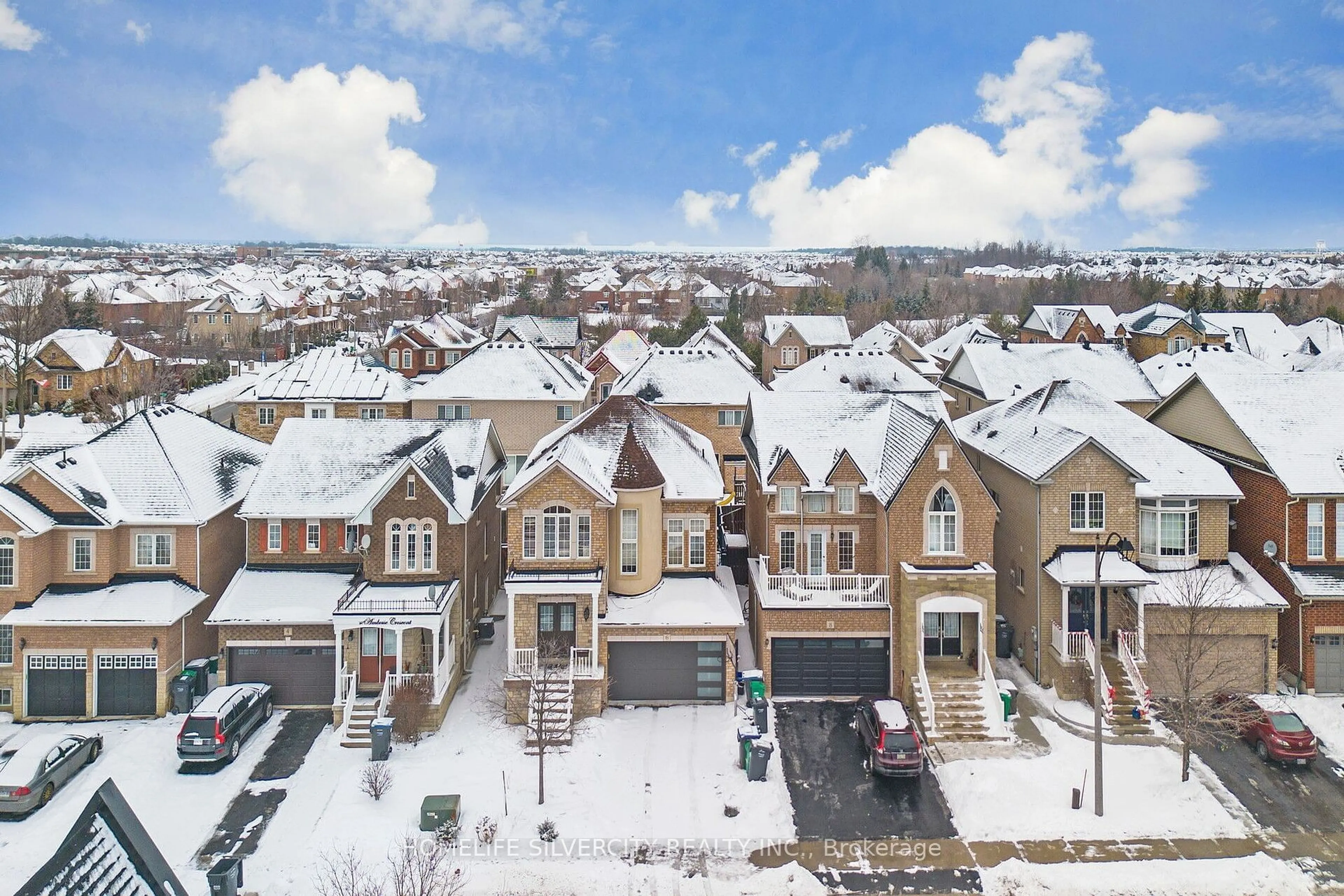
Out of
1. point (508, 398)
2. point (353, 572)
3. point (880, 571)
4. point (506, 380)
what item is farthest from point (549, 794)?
point (506, 380)

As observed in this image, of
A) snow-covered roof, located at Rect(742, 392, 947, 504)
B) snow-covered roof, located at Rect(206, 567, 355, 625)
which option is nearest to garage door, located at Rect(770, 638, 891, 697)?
snow-covered roof, located at Rect(742, 392, 947, 504)

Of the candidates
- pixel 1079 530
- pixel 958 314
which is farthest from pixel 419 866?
pixel 958 314

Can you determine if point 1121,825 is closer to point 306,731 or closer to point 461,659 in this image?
point 461,659

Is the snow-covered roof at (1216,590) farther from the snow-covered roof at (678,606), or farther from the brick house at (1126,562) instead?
the snow-covered roof at (678,606)

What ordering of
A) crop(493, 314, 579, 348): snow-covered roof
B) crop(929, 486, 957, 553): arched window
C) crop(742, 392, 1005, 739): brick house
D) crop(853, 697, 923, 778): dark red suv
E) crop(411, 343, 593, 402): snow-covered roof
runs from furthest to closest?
1. crop(493, 314, 579, 348): snow-covered roof
2. crop(411, 343, 593, 402): snow-covered roof
3. crop(929, 486, 957, 553): arched window
4. crop(742, 392, 1005, 739): brick house
5. crop(853, 697, 923, 778): dark red suv

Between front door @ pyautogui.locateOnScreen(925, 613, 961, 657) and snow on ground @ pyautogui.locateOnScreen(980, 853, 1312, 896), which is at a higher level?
front door @ pyautogui.locateOnScreen(925, 613, 961, 657)

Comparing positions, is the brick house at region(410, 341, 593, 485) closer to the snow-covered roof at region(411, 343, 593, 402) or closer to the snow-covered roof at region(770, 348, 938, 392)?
the snow-covered roof at region(411, 343, 593, 402)

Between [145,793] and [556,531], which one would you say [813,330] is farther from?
[145,793]
